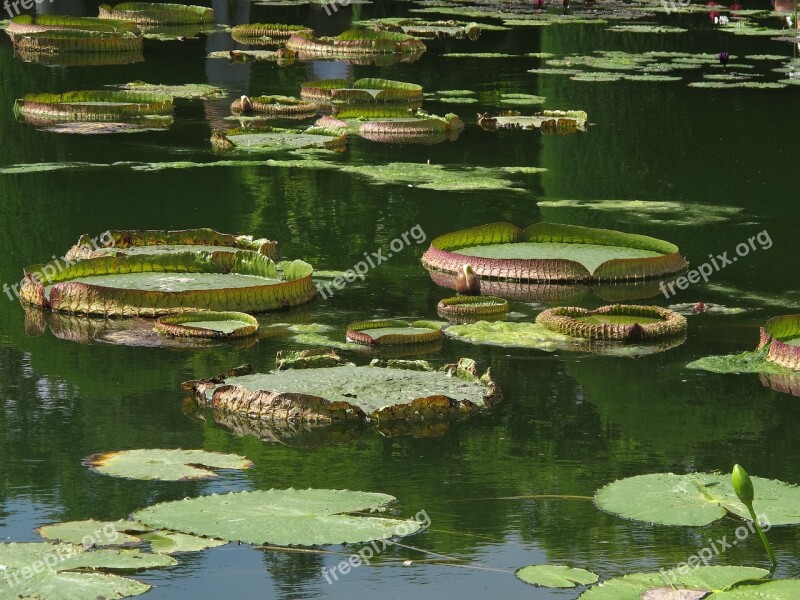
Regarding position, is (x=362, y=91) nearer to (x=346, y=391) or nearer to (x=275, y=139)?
(x=275, y=139)

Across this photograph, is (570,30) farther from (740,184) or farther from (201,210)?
(201,210)

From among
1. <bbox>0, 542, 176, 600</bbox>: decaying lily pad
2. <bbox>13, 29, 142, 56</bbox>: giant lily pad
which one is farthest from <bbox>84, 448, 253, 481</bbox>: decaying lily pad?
<bbox>13, 29, 142, 56</bbox>: giant lily pad

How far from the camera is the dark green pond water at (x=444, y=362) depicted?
4711mm

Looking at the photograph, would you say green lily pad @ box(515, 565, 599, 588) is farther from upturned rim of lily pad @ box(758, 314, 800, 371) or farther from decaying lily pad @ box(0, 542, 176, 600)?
upturned rim of lily pad @ box(758, 314, 800, 371)

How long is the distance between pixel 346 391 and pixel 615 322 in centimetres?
181

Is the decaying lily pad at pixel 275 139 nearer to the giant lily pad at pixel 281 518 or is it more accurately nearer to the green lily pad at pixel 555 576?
the giant lily pad at pixel 281 518

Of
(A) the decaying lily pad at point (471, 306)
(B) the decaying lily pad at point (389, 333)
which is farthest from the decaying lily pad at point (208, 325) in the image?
(A) the decaying lily pad at point (471, 306)

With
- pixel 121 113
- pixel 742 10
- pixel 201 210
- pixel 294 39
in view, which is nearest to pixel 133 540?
pixel 201 210

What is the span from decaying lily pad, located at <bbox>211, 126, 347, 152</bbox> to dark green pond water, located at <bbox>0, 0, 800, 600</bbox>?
241 millimetres

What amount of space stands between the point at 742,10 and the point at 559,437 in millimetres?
22882

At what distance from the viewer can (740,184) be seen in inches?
459

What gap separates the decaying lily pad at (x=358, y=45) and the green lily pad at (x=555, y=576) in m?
16.0

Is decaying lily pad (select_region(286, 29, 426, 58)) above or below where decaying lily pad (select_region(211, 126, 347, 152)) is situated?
above

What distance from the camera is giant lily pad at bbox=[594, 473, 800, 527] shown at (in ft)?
16.0
